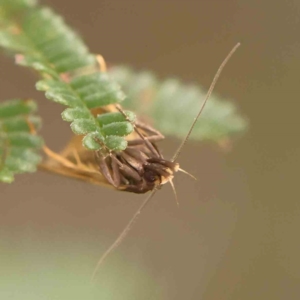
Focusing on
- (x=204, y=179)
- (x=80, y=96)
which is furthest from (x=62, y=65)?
(x=204, y=179)

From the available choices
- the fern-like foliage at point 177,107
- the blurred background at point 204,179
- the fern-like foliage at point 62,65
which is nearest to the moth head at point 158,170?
the fern-like foliage at point 62,65

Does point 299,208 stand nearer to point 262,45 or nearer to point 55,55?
point 262,45

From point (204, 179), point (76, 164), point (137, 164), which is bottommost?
point (204, 179)

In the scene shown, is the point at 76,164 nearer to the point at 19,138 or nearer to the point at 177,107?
the point at 19,138

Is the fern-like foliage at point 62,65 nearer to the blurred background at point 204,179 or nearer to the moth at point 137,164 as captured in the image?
the moth at point 137,164

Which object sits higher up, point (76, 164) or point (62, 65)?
point (62, 65)

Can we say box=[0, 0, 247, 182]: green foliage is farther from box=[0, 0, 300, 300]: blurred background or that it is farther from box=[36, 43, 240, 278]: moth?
box=[0, 0, 300, 300]: blurred background

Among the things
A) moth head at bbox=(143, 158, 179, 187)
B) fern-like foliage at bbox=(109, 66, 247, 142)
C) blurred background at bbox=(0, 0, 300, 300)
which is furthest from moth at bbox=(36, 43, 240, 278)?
blurred background at bbox=(0, 0, 300, 300)

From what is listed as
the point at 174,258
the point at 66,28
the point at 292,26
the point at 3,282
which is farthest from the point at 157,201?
the point at 66,28
